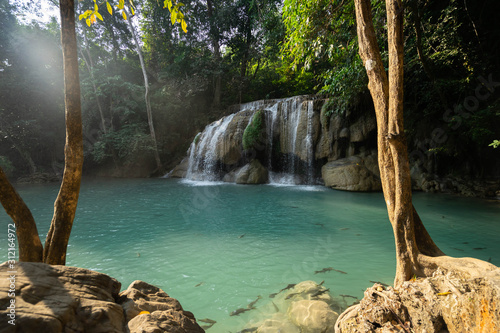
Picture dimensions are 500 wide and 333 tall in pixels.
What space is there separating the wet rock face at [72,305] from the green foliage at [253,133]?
11.6 metres

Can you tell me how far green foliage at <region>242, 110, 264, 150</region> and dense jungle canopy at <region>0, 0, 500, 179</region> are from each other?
364cm

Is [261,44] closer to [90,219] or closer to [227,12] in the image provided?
[227,12]

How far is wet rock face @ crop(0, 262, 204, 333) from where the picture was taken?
3.57 feet

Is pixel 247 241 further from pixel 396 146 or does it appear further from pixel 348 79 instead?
pixel 348 79

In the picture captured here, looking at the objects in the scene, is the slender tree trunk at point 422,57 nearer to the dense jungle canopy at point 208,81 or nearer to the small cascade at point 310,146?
the dense jungle canopy at point 208,81

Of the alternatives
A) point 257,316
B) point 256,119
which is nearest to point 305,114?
point 256,119

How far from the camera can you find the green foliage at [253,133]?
13125mm

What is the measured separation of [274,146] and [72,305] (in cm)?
1266

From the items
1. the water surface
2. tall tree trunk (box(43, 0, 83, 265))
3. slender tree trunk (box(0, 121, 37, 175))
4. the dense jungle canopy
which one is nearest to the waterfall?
the dense jungle canopy

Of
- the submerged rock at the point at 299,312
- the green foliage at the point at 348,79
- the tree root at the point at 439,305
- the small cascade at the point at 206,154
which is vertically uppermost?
the green foliage at the point at 348,79

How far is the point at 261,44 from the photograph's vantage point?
723 inches

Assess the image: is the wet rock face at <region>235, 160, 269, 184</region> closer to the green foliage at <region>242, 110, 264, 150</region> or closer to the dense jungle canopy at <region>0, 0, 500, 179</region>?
the green foliage at <region>242, 110, 264, 150</region>

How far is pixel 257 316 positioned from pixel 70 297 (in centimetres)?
184

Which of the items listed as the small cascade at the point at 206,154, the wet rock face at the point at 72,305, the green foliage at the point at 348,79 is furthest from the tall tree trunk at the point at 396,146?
the small cascade at the point at 206,154
